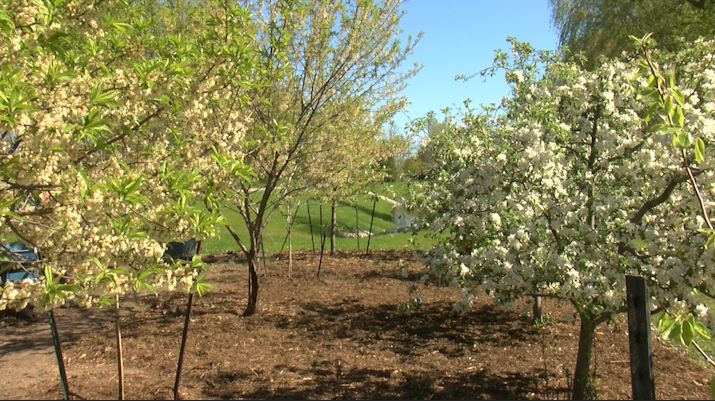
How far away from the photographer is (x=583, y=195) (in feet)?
13.2

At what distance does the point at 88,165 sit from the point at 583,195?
3.43 m

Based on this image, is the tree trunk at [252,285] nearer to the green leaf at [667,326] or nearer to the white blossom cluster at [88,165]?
the white blossom cluster at [88,165]

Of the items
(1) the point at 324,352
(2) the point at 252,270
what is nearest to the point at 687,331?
(1) the point at 324,352

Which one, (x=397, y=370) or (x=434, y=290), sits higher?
(x=434, y=290)

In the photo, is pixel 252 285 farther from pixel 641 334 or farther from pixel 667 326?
pixel 667 326

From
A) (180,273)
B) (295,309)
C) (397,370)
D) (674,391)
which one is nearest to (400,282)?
(295,309)

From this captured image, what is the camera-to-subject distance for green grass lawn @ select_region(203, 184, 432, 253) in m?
13.6

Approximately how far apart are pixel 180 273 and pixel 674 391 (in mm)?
4462

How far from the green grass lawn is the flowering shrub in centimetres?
363

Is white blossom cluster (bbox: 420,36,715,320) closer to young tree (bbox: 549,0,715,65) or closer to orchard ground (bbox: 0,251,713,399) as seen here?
orchard ground (bbox: 0,251,713,399)

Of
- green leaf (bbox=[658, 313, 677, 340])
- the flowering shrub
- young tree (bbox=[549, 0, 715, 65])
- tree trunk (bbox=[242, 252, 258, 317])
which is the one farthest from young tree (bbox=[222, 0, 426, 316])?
young tree (bbox=[549, 0, 715, 65])

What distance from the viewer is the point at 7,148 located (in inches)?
130

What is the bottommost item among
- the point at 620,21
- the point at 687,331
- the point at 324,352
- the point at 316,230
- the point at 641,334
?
the point at 324,352

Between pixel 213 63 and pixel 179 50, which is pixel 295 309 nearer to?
pixel 213 63
